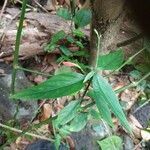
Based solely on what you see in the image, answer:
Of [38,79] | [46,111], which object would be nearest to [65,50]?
[38,79]

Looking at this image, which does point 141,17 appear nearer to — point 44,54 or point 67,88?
point 67,88

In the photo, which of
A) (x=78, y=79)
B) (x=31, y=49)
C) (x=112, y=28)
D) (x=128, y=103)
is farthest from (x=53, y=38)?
(x=78, y=79)

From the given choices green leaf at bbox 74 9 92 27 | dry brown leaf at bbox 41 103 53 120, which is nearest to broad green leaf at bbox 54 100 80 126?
green leaf at bbox 74 9 92 27

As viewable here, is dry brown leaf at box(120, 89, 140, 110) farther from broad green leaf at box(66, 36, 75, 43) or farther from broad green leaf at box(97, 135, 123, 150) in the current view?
broad green leaf at box(97, 135, 123, 150)

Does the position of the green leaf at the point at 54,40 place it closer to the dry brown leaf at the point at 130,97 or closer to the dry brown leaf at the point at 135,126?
the dry brown leaf at the point at 130,97

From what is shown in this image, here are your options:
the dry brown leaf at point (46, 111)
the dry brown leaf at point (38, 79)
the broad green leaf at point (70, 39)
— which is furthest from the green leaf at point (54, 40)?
the dry brown leaf at point (46, 111)

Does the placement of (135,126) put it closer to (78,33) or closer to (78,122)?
(78,33)
